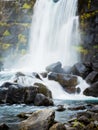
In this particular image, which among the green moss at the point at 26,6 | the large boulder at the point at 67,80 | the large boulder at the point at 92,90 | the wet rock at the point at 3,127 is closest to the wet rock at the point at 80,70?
the large boulder at the point at 67,80

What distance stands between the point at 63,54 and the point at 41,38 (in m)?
5.79

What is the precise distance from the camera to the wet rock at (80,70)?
37.7m

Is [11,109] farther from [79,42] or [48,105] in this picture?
[79,42]

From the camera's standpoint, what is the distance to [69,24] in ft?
159

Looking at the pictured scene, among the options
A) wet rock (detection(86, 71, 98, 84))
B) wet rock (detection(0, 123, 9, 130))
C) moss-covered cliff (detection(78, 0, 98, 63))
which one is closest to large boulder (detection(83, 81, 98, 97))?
wet rock (detection(86, 71, 98, 84))

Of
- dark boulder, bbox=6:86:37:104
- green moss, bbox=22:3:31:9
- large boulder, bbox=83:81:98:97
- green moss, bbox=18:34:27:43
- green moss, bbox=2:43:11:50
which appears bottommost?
large boulder, bbox=83:81:98:97

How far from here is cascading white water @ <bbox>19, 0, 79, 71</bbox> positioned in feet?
158

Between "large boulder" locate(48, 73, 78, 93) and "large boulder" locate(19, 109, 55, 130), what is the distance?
19.1 m

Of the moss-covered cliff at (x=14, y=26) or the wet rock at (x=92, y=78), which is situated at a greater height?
the moss-covered cliff at (x=14, y=26)

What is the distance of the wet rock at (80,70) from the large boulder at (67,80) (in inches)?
80.8

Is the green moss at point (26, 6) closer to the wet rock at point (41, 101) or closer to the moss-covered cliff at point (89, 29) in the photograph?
the moss-covered cliff at point (89, 29)

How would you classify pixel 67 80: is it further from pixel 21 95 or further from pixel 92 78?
pixel 21 95

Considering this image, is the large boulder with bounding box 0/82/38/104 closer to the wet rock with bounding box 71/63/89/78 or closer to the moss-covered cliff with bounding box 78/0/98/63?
the wet rock with bounding box 71/63/89/78

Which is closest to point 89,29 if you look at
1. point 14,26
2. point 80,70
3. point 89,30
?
point 89,30
